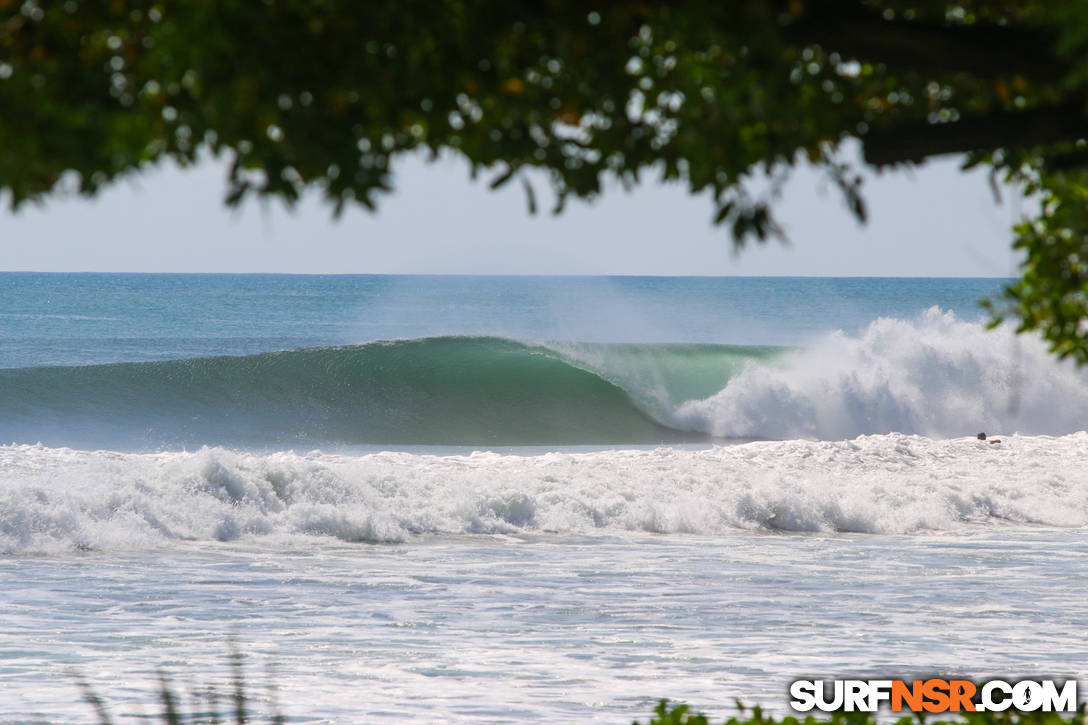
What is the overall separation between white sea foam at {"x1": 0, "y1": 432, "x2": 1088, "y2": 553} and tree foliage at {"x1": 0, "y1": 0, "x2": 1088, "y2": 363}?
10.2m

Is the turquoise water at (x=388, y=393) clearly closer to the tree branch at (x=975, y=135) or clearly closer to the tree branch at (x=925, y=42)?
the tree branch at (x=975, y=135)

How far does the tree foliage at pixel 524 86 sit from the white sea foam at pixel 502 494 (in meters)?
10.2

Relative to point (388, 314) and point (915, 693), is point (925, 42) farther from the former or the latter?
point (388, 314)

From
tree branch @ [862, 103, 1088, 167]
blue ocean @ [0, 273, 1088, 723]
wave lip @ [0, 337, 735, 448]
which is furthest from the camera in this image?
wave lip @ [0, 337, 735, 448]

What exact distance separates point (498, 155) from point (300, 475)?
11933 millimetres

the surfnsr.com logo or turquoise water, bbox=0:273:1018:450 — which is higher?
turquoise water, bbox=0:273:1018:450

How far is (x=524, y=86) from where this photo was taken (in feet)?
8.43

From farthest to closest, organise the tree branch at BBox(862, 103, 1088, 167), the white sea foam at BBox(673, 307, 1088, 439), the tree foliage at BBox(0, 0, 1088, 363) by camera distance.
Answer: the white sea foam at BBox(673, 307, 1088, 439) < the tree branch at BBox(862, 103, 1088, 167) < the tree foliage at BBox(0, 0, 1088, 363)

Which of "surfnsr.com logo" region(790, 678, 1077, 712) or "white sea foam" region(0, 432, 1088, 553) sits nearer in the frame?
"surfnsr.com logo" region(790, 678, 1077, 712)

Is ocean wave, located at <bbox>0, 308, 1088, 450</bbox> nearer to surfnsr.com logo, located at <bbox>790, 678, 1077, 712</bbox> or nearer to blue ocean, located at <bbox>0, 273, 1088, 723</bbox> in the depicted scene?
blue ocean, located at <bbox>0, 273, 1088, 723</bbox>

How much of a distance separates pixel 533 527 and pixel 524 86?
450 inches

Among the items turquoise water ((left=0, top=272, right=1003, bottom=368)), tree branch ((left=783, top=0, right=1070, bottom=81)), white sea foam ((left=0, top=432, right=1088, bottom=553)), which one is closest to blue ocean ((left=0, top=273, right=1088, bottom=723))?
white sea foam ((left=0, top=432, right=1088, bottom=553))

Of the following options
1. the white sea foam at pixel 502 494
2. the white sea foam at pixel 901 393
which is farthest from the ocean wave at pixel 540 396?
the white sea foam at pixel 502 494

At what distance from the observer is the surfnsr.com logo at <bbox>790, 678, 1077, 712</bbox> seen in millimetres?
6081
